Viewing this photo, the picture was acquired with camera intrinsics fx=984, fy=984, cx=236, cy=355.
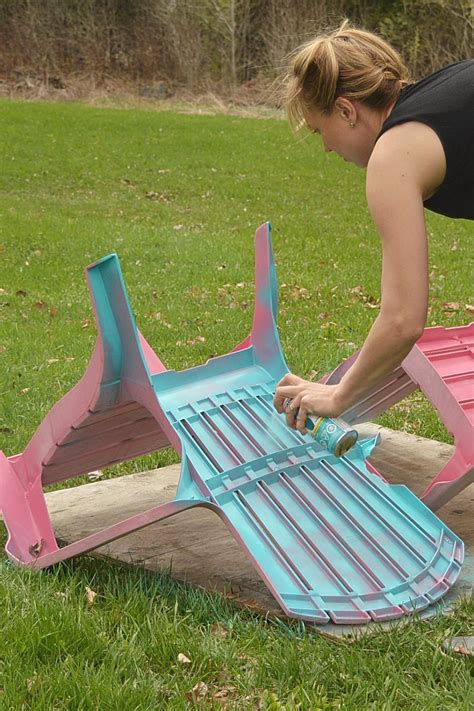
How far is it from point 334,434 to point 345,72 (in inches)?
39.3

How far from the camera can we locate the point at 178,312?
7387mm

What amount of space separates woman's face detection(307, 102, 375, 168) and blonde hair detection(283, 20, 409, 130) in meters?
0.03

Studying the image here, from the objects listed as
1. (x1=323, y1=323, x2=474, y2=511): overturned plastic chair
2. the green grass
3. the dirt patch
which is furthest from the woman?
the dirt patch

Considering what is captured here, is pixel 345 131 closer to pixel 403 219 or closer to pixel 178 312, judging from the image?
pixel 403 219

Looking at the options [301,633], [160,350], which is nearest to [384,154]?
[301,633]

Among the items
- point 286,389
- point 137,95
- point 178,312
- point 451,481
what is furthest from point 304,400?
point 137,95

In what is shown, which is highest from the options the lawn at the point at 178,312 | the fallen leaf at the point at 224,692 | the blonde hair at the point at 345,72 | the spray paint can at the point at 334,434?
the blonde hair at the point at 345,72

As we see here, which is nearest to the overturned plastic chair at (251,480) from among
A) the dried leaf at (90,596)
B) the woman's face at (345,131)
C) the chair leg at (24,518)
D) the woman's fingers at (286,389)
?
the chair leg at (24,518)

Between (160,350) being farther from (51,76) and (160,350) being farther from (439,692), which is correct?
(51,76)

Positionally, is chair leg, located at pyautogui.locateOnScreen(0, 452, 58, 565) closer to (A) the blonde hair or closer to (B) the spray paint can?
(B) the spray paint can

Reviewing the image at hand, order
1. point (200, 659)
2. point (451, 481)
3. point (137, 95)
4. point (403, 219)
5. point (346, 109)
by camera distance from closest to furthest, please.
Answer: point (403, 219) → point (200, 659) → point (346, 109) → point (451, 481) → point (137, 95)

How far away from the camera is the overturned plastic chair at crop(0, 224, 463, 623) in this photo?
2807 mm

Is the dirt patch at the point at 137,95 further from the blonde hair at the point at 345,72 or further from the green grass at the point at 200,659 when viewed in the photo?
the green grass at the point at 200,659

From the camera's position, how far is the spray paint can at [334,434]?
280 centimetres
